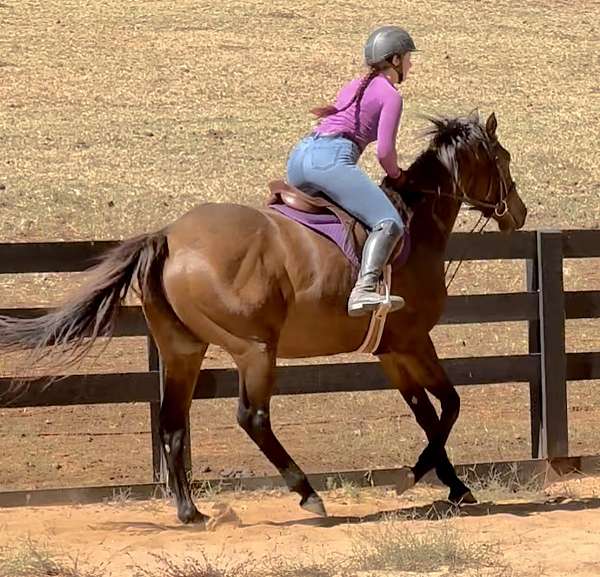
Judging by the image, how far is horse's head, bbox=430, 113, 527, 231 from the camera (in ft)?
26.3

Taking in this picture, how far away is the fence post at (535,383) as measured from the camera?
880 centimetres

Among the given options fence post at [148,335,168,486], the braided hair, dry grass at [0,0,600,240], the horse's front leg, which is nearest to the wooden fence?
fence post at [148,335,168,486]

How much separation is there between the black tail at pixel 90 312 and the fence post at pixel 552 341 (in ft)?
9.06

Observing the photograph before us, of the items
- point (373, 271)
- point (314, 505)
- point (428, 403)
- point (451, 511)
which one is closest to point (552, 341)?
point (428, 403)

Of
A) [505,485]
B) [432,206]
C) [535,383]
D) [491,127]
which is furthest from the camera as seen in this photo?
[535,383]

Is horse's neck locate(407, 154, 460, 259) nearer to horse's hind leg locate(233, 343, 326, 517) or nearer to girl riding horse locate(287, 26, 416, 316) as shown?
girl riding horse locate(287, 26, 416, 316)

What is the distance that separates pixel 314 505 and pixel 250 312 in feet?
3.83

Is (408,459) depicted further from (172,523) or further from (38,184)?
(38,184)

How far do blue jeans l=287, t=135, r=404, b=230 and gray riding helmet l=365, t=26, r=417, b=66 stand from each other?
510 millimetres

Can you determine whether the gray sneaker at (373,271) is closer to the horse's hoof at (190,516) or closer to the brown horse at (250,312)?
the brown horse at (250,312)

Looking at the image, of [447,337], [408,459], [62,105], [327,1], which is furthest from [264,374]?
[327,1]

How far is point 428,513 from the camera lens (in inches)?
298

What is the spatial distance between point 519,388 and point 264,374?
558 centimetres

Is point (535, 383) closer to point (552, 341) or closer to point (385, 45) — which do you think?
point (552, 341)
